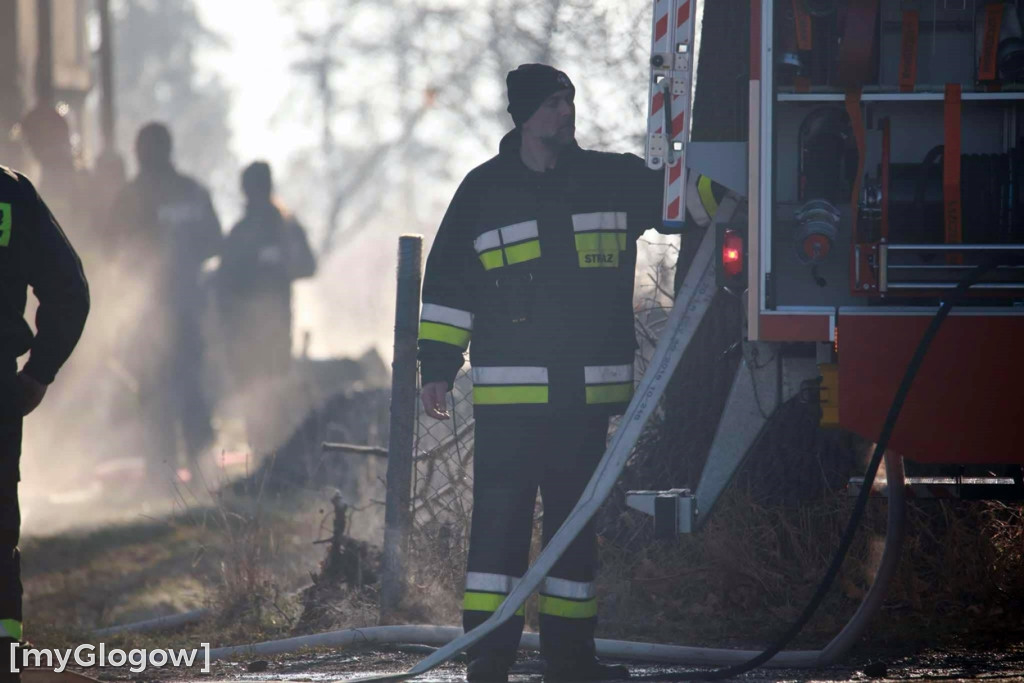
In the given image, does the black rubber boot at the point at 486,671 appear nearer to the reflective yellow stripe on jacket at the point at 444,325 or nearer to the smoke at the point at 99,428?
the reflective yellow stripe on jacket at the point at 444,325

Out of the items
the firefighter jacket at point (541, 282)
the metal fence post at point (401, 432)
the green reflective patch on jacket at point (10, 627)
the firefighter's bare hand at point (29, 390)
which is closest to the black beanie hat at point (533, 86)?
the firefighter jacket at point (541, 282)

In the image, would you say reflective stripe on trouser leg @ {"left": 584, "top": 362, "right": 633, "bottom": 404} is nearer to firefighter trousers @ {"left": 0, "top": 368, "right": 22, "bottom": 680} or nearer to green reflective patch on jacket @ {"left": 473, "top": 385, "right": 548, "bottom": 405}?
green reflective patch on jacket @ {"left": 473, "top": 385, "right": 548, "bottom": 405}

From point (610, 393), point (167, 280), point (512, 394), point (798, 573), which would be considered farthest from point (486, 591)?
point (167, 280)

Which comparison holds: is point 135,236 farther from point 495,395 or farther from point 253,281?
point 495,395

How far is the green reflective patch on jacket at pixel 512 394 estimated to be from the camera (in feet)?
18.0

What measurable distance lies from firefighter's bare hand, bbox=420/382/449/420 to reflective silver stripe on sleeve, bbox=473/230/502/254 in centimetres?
49

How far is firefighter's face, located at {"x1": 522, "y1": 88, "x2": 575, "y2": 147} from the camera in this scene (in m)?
5.60

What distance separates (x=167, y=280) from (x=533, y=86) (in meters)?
7.52

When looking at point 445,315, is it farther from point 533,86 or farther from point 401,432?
point 401,432

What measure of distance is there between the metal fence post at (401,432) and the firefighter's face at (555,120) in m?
1.34

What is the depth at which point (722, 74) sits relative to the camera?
7.04 m

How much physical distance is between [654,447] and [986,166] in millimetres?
1945

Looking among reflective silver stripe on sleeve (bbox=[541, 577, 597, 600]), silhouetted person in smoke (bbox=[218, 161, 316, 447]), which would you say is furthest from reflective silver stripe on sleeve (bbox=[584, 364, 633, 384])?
silhouetted person in smoke (bbox=[218, 161, 316, 447])

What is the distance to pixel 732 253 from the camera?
5.61 metres
